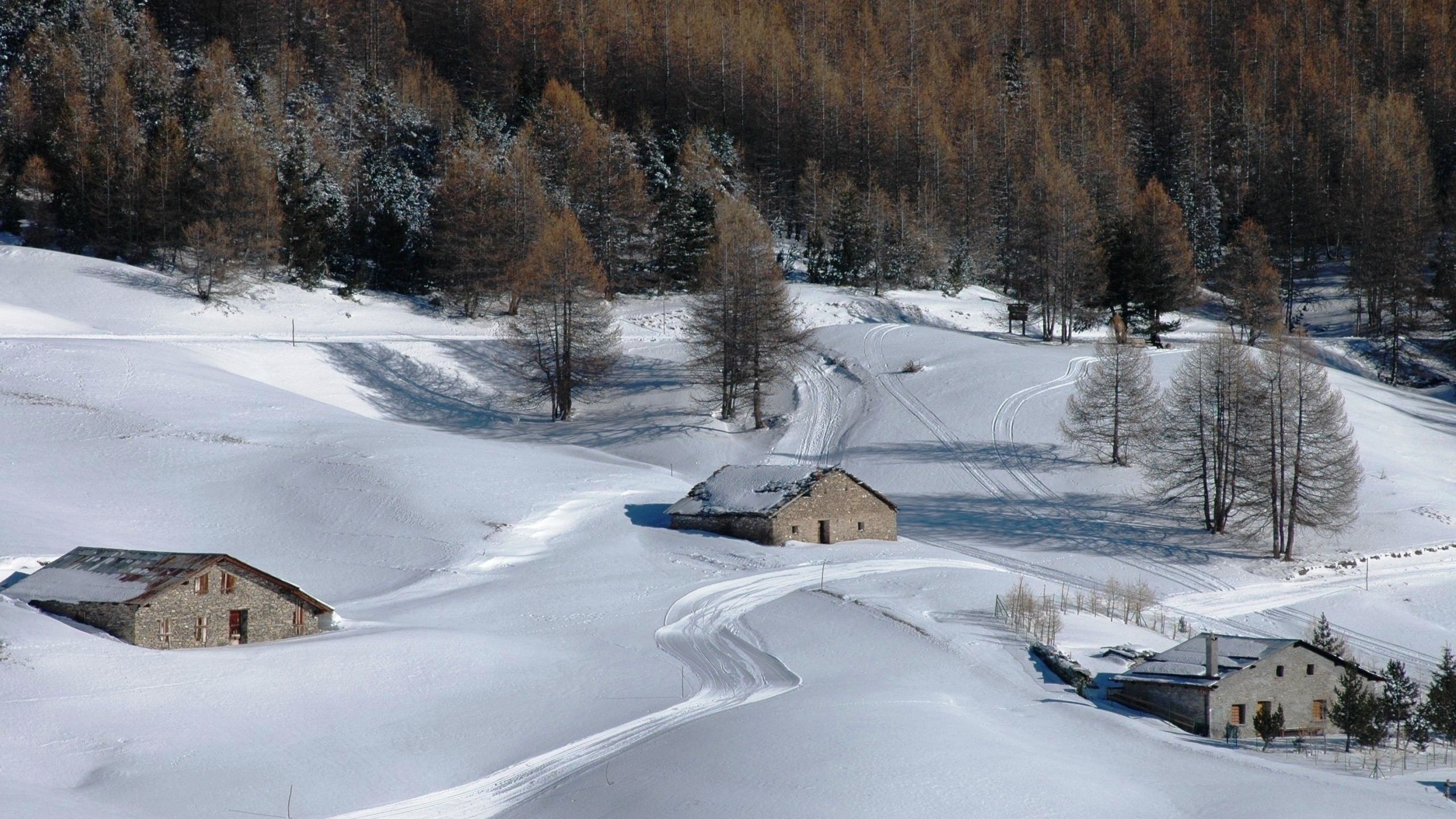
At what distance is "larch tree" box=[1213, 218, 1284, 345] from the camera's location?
71938 millimetres

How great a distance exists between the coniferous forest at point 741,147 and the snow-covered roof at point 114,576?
1440 inches

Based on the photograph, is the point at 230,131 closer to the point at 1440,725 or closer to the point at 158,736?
the point at 158,736

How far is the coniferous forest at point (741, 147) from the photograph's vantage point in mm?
71562

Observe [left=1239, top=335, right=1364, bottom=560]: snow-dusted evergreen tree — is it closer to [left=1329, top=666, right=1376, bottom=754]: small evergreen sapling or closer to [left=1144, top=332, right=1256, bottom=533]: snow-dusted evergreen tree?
[left=1144, top=332, right=1256, bottom=533]: snow-dusted evergreen tree

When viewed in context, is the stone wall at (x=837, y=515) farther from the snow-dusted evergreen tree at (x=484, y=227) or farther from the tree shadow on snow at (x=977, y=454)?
the snow-dusted evergreen tree at (x=484, y=227)

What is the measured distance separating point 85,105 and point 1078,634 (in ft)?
235

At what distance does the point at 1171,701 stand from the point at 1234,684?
143 cm

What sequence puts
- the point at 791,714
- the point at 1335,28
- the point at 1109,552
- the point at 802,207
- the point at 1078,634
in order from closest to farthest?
the point at 791,714, the point at 1078,634, the point at 1109,552, the point at 802,207, the point at 1335,28

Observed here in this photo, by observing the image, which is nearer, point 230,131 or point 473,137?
point 230,131

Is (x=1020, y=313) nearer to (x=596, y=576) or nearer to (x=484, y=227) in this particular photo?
(x=484, y=227)

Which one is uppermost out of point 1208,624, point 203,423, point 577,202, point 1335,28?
point 1335,28

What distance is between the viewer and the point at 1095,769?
22625 millimetres

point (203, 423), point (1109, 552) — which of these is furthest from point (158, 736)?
point (1109, 552)

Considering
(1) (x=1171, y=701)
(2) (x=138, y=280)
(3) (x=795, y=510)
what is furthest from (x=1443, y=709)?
(2) (x=138, y=280)
